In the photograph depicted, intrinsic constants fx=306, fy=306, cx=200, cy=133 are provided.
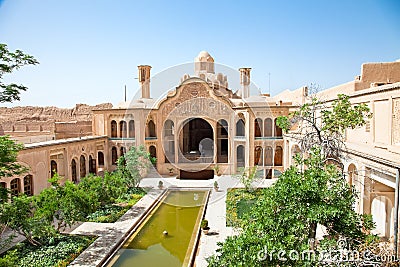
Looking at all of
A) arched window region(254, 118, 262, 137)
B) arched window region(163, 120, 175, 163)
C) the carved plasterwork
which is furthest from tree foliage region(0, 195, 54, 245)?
arched window region(254, 118, 262, 137)

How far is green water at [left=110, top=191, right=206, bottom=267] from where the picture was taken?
32.7 ft

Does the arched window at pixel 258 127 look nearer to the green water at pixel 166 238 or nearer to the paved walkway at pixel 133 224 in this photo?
the paved walkway at pixel 133 224

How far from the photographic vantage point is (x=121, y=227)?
12266mm

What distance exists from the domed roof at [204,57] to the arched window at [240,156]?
9581 mm

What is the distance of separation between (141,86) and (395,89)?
2010 centimetres

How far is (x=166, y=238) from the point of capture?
38.5 feet

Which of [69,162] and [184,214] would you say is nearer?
[184,214]

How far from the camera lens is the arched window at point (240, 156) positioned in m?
22.1

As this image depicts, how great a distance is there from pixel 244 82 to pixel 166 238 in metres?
17.7

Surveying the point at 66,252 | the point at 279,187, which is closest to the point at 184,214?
the point at 66,252

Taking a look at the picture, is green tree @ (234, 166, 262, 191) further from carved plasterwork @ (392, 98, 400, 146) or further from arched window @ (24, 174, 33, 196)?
arched window @ (24, 174, 33, 196)

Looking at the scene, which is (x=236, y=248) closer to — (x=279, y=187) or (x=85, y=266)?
(x=279, y=187)

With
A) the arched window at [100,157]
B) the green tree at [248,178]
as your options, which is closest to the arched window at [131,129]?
the arched window at [100,157]

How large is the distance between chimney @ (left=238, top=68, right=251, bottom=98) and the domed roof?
3.60m
